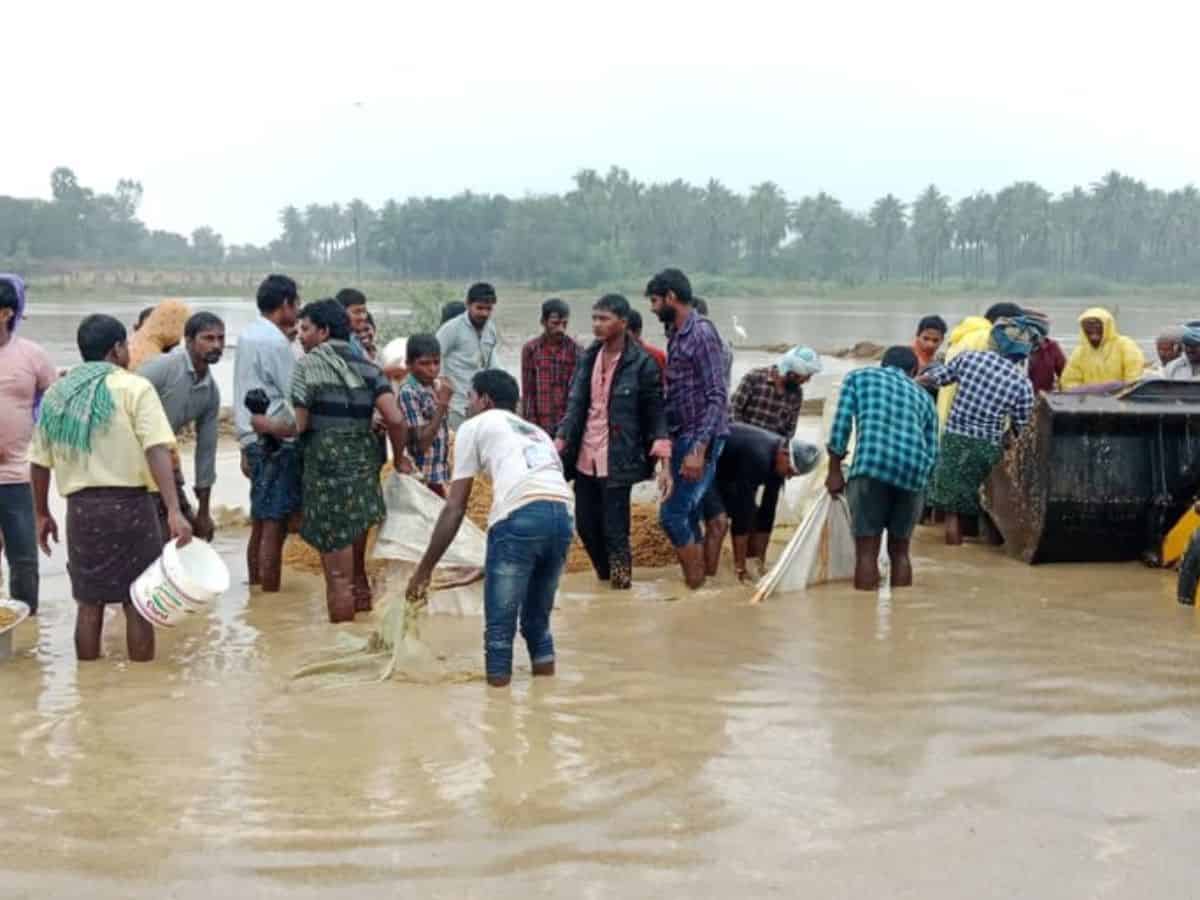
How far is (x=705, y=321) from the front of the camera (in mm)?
6910

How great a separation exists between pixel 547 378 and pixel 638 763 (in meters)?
4.08

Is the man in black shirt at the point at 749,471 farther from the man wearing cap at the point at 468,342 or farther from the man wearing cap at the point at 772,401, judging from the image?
the man wearing cap at the point at 468,342

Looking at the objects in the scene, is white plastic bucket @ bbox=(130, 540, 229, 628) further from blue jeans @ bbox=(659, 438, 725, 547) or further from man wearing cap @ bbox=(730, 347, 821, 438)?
man wearing cap @ bbox=(730, 347, 821, 438)

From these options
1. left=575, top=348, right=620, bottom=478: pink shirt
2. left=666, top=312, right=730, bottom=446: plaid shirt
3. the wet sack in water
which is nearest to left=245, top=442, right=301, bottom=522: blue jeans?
left=575, top=348, right=620, bottom=478: pink shirt

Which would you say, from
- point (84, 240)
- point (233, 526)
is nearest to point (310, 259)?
point (84, 240)

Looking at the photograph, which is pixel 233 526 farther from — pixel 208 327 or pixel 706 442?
pixel 706 442

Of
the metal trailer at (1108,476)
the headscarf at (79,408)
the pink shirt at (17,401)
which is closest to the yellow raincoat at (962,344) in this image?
the metal trailer at (1108,476)

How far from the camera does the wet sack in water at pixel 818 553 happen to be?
267 inches

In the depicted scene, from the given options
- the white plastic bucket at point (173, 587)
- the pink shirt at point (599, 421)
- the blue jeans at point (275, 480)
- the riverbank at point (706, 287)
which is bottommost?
the white plastic bucket at point (173, 587)

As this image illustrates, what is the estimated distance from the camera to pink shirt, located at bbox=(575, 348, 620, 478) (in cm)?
679

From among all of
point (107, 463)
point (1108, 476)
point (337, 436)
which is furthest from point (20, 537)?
point (1108, 476)

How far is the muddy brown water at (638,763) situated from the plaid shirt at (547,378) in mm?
2114

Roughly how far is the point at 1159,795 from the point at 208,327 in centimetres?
424

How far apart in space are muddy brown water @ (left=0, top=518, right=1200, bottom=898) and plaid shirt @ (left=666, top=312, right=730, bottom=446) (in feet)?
3.20
